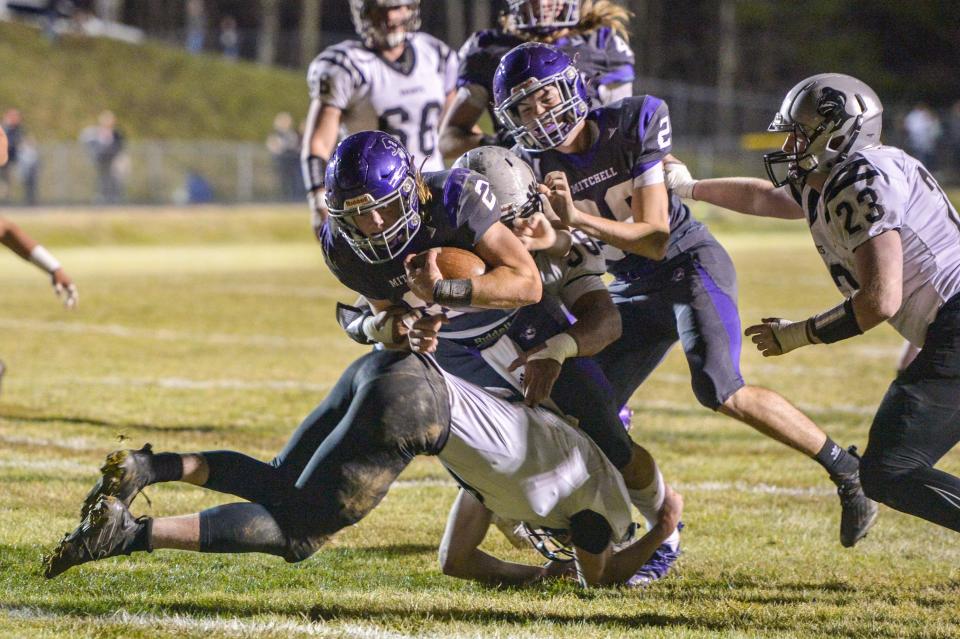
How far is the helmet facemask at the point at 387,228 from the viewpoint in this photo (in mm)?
3809

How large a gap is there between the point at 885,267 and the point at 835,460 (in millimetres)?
1141

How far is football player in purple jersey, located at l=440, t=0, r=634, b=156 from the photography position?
5.81 meters

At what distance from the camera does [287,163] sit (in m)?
27.9

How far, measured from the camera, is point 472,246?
A: 13.0 ft

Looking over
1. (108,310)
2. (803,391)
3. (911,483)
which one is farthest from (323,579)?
(108,310)

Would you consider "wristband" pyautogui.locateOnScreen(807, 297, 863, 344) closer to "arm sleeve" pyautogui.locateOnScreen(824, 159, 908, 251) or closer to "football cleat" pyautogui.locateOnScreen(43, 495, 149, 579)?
"arm sleeve" pyautogui.locateOnScreen(824, 159, 908, 251)

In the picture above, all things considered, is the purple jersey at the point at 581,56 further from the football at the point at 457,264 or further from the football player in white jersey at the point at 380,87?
the football at the point at 457,264

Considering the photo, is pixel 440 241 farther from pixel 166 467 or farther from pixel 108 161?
pixel 108 161

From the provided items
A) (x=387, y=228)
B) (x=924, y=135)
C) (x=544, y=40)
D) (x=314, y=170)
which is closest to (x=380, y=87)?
(x=314, y=170)

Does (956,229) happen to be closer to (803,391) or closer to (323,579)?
(323,579)

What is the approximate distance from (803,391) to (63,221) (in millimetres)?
17136

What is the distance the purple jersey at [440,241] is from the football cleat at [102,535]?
991 millimetres

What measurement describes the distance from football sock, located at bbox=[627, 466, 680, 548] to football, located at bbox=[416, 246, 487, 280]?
0.95 metres

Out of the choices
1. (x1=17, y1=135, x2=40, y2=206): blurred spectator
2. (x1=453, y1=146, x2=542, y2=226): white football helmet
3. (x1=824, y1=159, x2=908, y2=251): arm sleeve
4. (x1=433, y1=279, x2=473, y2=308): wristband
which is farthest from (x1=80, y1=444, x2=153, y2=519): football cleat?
(x1=17, y1=135, x2=40, y2=206): blurred spectator
